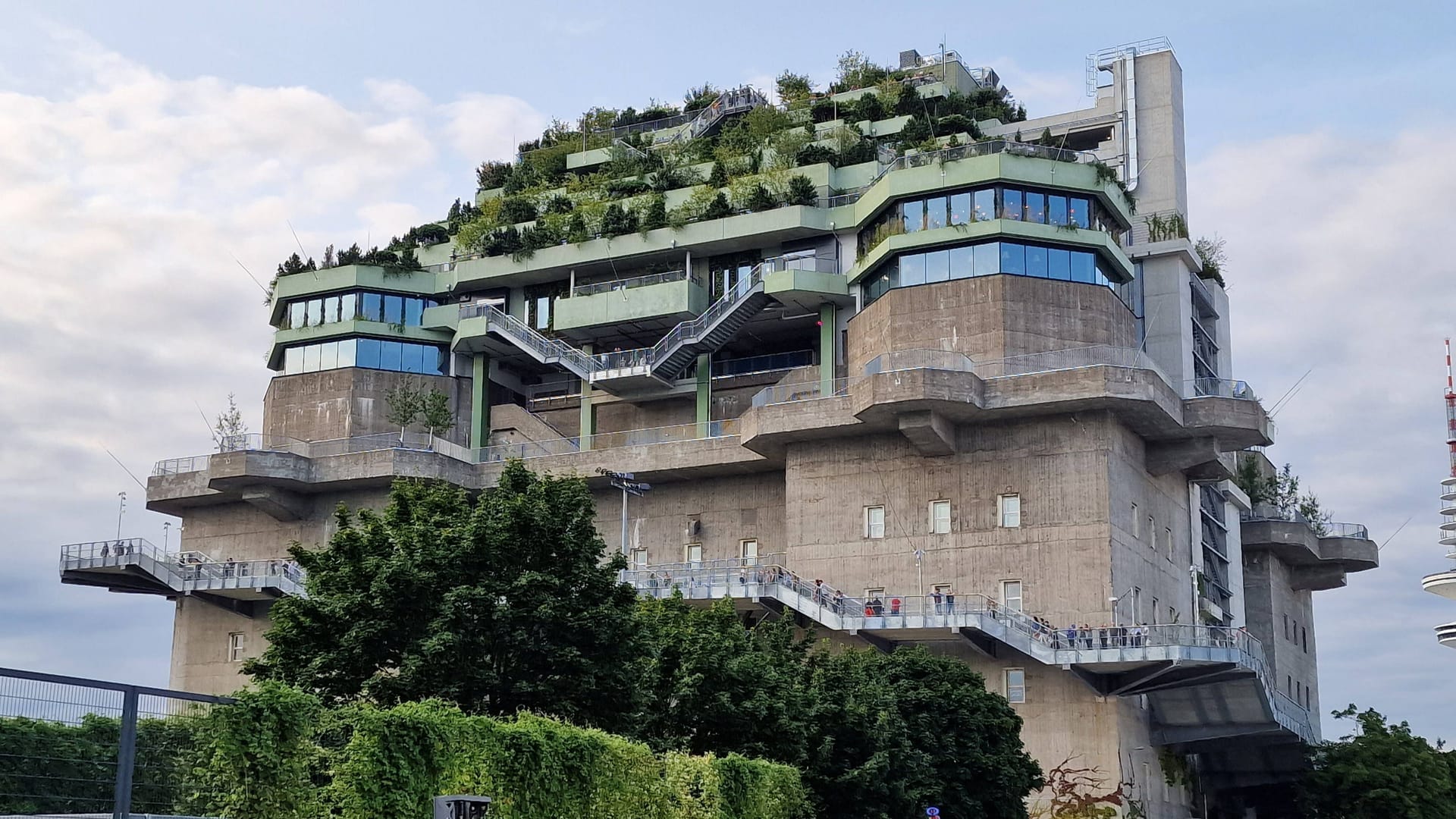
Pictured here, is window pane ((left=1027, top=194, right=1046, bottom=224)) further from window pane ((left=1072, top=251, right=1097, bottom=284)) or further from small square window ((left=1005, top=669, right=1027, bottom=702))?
small square window ((left=1005, top=669, right=1027, bottom=702))

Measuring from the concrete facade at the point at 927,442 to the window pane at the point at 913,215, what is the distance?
64 cm

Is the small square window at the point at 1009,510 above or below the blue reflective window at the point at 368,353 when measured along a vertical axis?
below

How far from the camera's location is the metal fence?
748 inches

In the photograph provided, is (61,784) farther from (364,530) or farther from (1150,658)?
(1150,658)

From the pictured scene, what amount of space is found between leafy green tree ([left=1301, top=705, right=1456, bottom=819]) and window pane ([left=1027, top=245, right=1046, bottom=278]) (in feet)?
83.3

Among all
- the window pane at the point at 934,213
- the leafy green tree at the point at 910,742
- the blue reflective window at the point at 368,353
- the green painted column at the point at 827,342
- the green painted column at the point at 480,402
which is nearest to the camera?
the leafy green tree at the point at 910,742

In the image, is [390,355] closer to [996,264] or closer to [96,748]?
[996,264]

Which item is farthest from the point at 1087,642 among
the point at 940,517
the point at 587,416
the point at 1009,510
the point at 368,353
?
the point at 368,353

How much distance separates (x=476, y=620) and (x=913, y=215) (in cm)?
3892

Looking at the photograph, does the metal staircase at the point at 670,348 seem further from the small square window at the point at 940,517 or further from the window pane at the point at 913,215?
the small square window at the point at 940,517

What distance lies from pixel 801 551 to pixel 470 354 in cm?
2562

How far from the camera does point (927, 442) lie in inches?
2667

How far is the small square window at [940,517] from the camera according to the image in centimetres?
6819

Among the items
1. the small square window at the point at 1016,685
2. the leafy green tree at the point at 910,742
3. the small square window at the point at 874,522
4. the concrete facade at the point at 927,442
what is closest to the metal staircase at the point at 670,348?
the concrete facade at the point at 927,442
